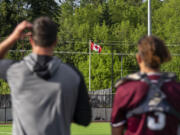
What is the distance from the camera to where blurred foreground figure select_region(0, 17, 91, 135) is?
11.6 feet

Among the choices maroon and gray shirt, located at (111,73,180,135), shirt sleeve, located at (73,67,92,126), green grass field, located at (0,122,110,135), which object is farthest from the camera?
green grass field, located at (0,122,110,135)

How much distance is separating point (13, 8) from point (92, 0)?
34259 millimetres

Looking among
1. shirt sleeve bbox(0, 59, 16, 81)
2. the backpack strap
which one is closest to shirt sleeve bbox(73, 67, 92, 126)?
the backpack strap

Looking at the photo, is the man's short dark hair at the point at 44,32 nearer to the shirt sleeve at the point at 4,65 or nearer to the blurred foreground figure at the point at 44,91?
the blurred foreground figure at the point at 44,91

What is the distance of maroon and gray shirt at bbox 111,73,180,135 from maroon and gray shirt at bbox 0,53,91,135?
248 mm

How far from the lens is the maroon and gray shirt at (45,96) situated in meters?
3.53

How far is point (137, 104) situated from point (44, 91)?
0.66 m

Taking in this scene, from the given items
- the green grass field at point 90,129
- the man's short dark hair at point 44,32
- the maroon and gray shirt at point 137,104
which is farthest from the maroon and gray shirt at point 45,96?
the green grass field at point 90,129

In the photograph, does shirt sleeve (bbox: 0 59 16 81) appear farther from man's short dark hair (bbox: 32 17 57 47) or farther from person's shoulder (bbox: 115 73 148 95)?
person's shoulder (bbox: 115 73 148 95)

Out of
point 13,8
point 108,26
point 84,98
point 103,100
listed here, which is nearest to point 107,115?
point 103,100

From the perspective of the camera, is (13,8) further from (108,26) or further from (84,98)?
(84,98)

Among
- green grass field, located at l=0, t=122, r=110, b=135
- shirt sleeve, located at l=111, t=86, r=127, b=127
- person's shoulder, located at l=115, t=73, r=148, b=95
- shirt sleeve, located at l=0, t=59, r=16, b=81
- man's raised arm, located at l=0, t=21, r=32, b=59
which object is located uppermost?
man's raised arm, located at l=0, t=21, r=32, b=59

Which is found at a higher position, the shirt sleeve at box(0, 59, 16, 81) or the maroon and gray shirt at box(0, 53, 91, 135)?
the shirt sleeve at box(0, 59, 16, 81)

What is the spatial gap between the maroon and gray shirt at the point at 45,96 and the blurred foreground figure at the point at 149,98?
28cm
